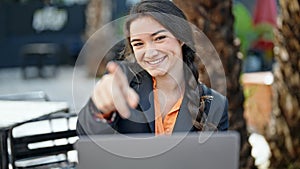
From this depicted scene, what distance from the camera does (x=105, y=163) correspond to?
1.67 meters

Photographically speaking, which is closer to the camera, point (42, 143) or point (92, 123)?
point (92, 123)

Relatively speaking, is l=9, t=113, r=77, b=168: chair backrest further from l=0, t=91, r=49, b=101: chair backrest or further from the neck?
the neck

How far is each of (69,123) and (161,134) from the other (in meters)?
1.58

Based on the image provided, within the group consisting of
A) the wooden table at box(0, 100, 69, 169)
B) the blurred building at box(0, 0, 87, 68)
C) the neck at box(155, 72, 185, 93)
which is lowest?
the blurred building at box(0, 0, 87, 68)

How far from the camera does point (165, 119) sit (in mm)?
1834

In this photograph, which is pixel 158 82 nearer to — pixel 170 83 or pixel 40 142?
pixel 170 83

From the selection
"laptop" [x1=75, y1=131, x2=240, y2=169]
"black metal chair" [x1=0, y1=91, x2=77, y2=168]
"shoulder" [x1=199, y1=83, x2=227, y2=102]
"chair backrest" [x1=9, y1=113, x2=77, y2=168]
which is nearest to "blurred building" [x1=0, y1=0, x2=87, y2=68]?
"black metal chair" [x1=0, y1=91, x2=77, y2=168]

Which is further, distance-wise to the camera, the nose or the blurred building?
the blurred building

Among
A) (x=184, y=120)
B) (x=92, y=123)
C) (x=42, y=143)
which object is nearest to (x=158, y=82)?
(x=184, y=120)

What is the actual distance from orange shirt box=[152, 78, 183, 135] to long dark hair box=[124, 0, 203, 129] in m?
0.05

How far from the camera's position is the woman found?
1776 mm

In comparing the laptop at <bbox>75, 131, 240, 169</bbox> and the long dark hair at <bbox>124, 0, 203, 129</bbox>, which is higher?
the long dark hair at <bbox>124, 0, 203, 129</bbox>

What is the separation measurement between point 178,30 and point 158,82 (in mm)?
170

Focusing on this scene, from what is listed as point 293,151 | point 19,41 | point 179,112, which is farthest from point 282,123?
point 19,41
